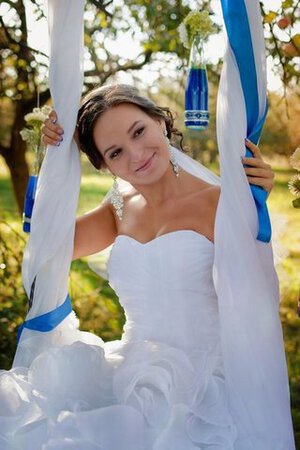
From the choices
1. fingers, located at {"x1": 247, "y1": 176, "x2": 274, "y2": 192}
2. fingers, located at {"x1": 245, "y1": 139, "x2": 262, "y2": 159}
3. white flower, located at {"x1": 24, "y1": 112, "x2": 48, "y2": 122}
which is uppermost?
white flower, located at {"x1": 24, "y1": 112, "x2": 48, "y2": 122}

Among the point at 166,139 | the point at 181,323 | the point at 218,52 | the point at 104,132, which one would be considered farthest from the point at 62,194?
the point at 218,52

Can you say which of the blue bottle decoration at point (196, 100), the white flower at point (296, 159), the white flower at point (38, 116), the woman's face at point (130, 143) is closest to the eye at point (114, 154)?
the woman's face at point (130, 143)

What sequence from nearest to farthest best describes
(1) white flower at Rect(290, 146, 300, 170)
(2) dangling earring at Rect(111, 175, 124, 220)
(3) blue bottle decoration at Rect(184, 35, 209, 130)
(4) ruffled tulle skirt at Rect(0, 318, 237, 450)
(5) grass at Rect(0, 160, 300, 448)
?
1. (4) ruffled tulle skirt at Rect(0, 318, 237, 450)
2. (1) white flower at Rect(290, 146, 300, 170)
3. (3) blue bottle decoration at Rect(184, 35, 209, 130)
4. (2) dangling earring at Rect(111, 175, 124, 220)
5. (5) grass at Rect(0, 160, 300, 448)

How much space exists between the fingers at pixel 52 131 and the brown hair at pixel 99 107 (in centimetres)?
10

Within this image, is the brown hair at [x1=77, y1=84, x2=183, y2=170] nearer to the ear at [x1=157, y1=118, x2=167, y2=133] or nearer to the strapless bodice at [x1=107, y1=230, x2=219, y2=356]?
the ear at [x1=157, y1=118, x2=167, y2=133]

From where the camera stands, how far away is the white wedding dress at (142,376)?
1972 millimetres

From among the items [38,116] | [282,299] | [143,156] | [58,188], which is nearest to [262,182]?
[143,156]

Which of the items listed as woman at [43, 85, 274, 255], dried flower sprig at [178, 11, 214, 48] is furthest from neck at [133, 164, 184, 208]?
dried flower sprig at [178, 11, 214, 48]

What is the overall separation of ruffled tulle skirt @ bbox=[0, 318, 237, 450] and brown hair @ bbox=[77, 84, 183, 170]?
2.23ft

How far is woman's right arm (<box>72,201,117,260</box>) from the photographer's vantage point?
277 cm

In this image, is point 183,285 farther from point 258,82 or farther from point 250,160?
point 258,82

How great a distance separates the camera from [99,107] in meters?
2.38

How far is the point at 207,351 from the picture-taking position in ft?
7.64

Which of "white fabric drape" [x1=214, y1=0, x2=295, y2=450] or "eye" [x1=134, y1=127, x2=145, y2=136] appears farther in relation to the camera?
"eye" [x1=134, y1=127, x2=145, y2=136]
